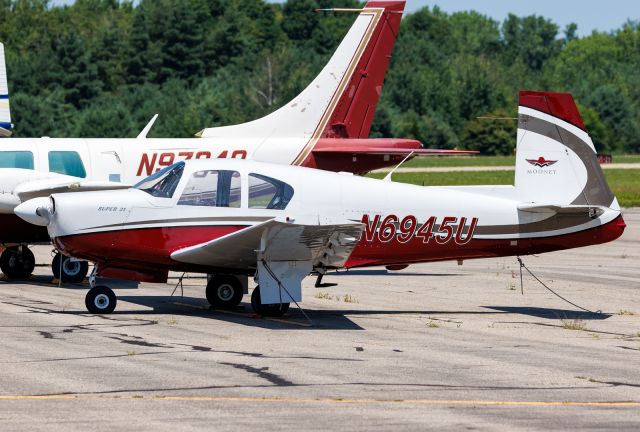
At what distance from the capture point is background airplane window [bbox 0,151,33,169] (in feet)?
68.1

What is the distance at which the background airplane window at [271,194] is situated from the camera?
16016 millimetres

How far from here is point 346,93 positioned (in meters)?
23.7

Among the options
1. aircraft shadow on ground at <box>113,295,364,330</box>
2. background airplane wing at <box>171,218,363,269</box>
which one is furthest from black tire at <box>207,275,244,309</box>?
background airplane wing at <box>171,218,363,269</box>

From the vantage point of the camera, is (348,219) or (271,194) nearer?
(271,194)

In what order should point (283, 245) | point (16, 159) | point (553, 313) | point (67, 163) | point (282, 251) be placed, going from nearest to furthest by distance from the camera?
point (283, 245), point (282, 251), point (553, 313), point (16, 159), point (67, 163)

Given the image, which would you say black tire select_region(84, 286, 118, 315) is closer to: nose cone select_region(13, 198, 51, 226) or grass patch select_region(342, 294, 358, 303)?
nose cone select_region(13, 198, 51, 226)

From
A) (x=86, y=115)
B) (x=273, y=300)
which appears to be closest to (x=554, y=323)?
(x=273, y=300)

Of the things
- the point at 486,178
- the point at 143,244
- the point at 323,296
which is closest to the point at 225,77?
the point at 486,178

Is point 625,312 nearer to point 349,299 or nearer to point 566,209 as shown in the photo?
point 566,209

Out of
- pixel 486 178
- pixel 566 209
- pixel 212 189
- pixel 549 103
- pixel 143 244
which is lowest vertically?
pixel 143 244

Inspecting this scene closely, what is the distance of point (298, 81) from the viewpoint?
8681 centimetres

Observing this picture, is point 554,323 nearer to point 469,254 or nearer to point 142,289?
point 469,254

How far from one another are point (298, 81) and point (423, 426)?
78.0 m

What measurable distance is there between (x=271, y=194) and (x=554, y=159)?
3.85 meters
